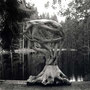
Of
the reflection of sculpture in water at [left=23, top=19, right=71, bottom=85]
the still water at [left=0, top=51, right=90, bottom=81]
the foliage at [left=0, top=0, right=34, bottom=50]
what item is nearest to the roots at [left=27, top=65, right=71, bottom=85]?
the reflection of sculpture in water at [left=23, top=19, right=71, bottom=85]

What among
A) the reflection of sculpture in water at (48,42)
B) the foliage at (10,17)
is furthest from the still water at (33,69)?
the foliage at (10,17)

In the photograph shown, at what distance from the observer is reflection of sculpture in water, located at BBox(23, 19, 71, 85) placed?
1444 cm

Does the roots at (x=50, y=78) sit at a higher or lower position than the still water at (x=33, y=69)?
higher

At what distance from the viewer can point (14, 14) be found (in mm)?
6445

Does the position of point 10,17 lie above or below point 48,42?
above

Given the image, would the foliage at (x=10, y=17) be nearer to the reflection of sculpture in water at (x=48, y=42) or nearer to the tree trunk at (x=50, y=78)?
the tree trunk at (x=50, y=78)

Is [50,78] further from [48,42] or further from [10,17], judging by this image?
[10,17]

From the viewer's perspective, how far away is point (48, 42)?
15141 millimetres

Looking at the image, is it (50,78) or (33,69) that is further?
(33,69)

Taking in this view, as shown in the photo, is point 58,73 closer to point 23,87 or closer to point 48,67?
point 48,67

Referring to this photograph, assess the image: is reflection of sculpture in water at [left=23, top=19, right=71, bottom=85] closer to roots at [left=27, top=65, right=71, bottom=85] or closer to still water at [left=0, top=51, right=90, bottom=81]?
roots at [left=27, top=65, right=71, bottom=85]

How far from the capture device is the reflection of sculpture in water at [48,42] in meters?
14.4

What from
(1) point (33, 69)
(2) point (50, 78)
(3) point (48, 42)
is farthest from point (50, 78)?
(1) point (33, 69)

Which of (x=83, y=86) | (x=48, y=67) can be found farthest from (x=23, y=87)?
(x=83, y=86)
